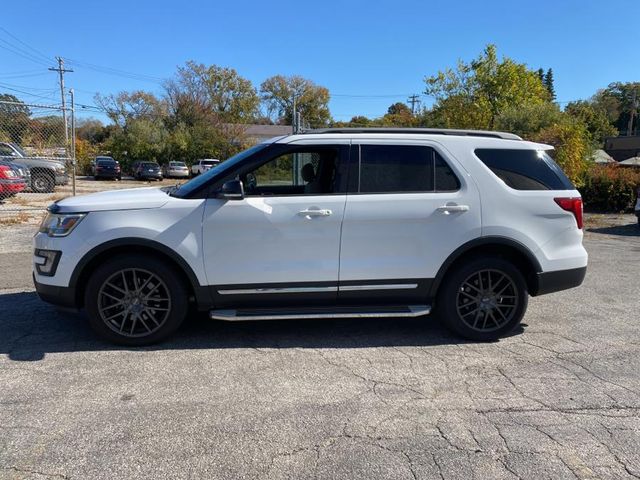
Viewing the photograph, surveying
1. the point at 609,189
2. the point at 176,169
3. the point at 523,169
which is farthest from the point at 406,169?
the point at 176,169

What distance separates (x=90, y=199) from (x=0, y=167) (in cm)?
1136

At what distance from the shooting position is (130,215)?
423 cm

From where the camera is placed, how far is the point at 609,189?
15969 millimetres

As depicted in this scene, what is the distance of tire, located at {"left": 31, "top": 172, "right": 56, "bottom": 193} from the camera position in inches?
703

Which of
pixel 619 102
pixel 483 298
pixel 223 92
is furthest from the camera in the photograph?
pixel 619 102

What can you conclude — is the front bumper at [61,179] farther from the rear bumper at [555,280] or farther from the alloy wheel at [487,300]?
the rear bumper at [555,280]

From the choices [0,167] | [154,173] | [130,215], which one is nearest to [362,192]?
[130,215]

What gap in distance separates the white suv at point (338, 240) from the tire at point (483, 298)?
13 millimetres

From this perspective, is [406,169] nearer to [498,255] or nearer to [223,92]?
[498,255]

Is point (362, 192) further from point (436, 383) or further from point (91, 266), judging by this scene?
point (91, 266)

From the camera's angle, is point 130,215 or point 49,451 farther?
point 130,215

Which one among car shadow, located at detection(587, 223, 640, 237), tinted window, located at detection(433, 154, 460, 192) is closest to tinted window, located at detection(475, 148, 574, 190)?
tinted window, located at detection(433, 154, 460, 192)

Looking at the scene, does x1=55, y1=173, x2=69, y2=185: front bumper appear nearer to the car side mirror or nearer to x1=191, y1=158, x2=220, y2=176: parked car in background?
x1=191, y1=158, x2=220, y2=176: parked car in background

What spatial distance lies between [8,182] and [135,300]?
39.2 ft
